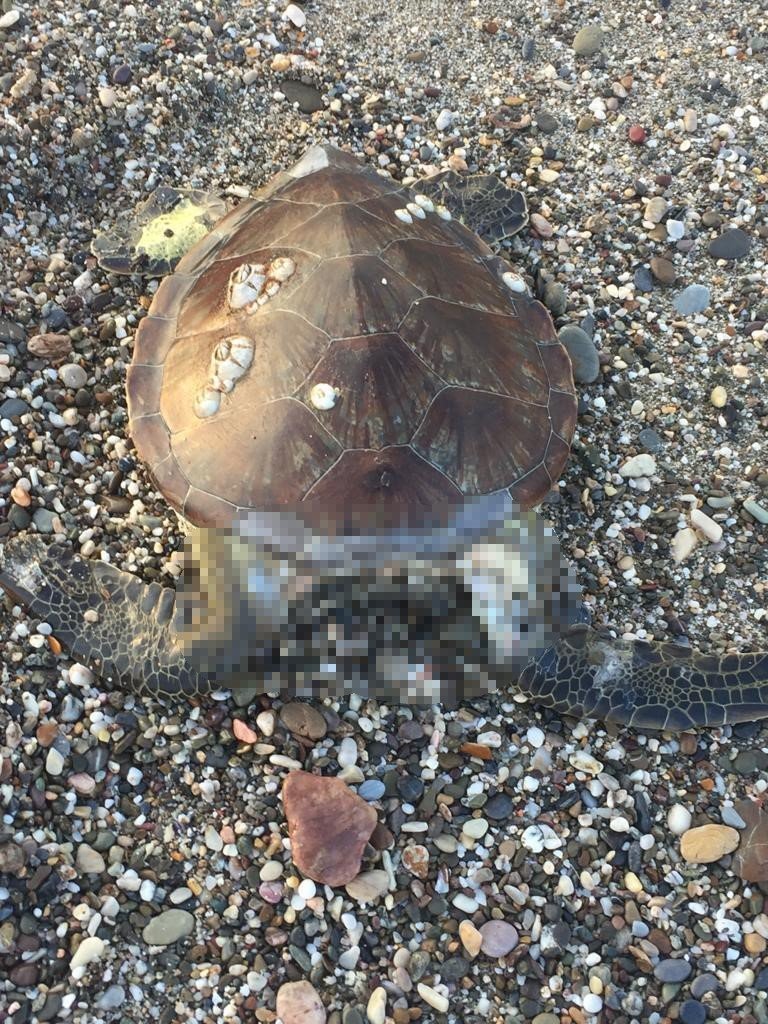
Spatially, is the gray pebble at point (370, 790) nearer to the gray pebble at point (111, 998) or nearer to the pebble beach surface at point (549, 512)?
the pebble beach surface at point (549, 512)

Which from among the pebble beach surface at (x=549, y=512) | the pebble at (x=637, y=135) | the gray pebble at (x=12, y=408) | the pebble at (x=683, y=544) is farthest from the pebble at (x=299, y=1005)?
the pebble at (x=637, y=135)

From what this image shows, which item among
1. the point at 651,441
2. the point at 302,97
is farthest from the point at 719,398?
the point at 302,97

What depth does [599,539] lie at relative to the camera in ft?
10.6

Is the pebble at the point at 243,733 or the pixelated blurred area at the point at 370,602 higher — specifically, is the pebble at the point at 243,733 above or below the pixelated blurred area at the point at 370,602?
below

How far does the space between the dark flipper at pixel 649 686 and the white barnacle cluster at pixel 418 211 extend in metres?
1.64

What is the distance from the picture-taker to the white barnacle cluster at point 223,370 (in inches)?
108

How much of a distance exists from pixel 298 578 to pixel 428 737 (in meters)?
0.70

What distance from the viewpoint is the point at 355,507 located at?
102 inches

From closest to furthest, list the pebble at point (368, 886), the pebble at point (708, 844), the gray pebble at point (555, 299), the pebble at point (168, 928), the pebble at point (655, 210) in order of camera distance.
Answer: the pebble at point (168, 928) < the pebble at point (368, 886) < the pebble at point (708, 844) < the gray pebble at point (555, 299) < the pebble at point (655, 210)

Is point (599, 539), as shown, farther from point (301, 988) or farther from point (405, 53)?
point (405, 53)

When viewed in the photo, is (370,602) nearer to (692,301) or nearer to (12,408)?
(12,408)

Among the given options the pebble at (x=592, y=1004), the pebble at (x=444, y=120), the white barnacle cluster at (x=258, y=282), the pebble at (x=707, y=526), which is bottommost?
the pebble at (x=592, y=1004)

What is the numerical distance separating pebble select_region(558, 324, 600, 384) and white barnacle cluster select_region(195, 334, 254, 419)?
4.65 ft

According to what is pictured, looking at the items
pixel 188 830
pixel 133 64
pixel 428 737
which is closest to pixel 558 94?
pixel 133 64
